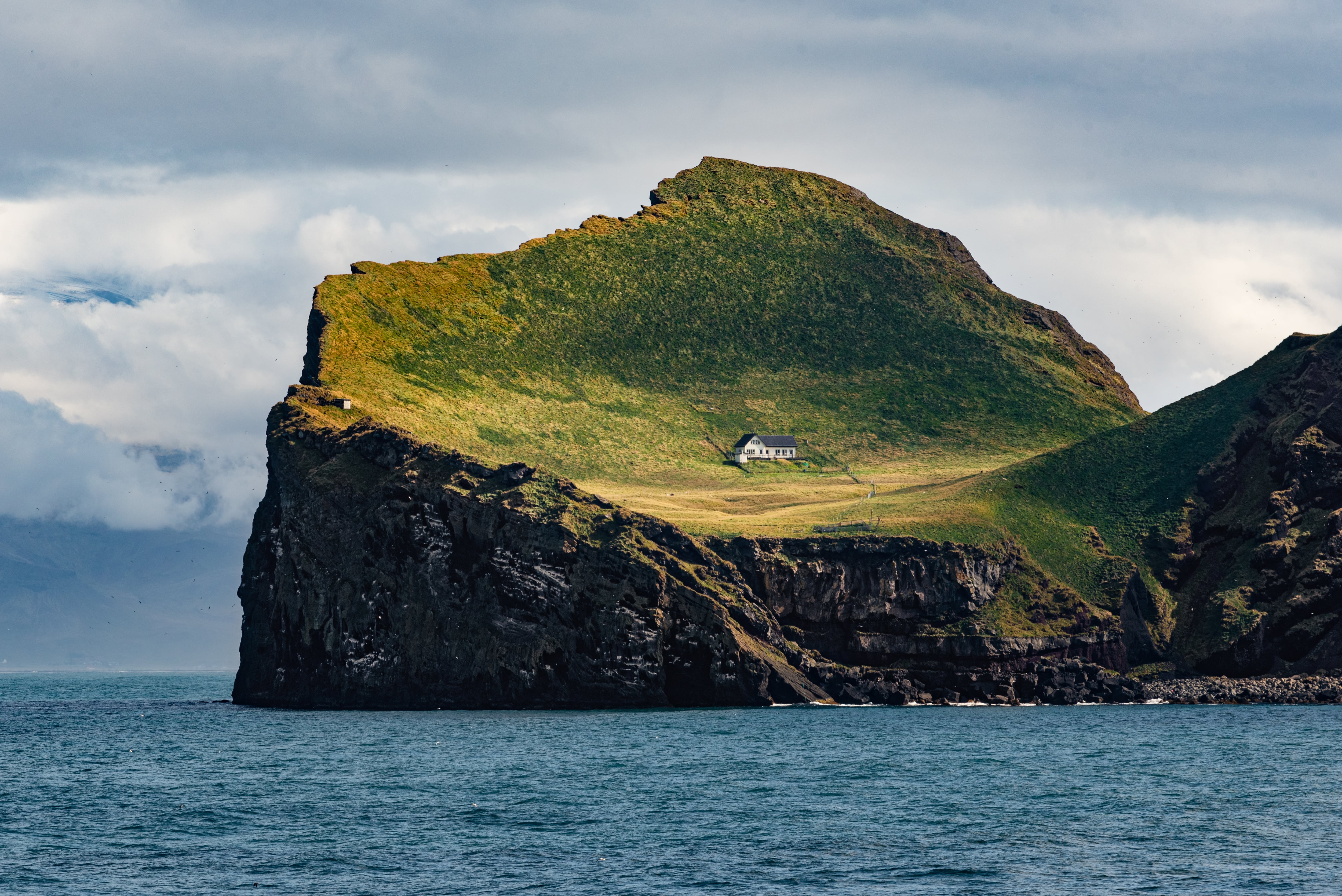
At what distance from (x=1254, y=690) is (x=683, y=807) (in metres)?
86.7

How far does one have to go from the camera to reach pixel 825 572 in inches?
5812

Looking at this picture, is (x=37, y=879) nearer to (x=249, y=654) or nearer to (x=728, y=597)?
(x=728, y=597)

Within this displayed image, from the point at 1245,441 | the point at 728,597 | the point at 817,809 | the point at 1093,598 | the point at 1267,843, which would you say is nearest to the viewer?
the point at 1267,843

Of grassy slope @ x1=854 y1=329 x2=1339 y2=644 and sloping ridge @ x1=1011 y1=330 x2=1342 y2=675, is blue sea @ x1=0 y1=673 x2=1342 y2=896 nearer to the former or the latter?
sloping ridge @ x1=1011 y1=330 x2=1342 y2=675

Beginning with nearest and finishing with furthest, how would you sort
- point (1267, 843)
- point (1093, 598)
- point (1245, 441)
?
point (1267, 843)
point (1093, 598)
point (1245, 441)

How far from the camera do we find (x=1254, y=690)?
140 metres

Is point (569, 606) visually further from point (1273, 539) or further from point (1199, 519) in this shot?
point (1199, 519)

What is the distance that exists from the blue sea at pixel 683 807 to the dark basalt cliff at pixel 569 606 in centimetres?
1407

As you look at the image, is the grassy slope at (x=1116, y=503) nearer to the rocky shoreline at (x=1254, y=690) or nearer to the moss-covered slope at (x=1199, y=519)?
the moss-covered slope at (x=1199, y=519)

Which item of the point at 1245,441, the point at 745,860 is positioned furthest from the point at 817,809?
the point at 1245,441

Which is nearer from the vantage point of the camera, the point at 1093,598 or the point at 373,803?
the point at 373,803

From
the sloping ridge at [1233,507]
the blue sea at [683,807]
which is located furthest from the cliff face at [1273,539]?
the blue sea at [683,807]

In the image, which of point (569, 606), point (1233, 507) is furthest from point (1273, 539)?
point (569, 606)

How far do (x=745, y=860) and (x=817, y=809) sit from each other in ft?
45.2
